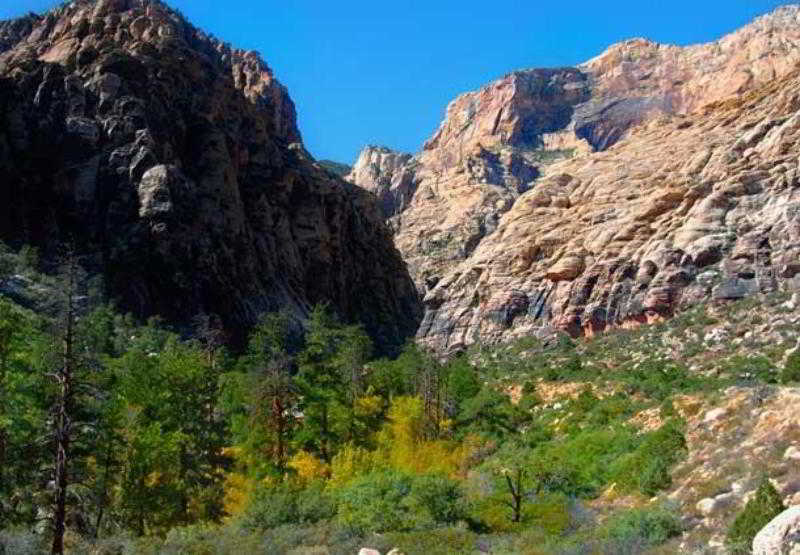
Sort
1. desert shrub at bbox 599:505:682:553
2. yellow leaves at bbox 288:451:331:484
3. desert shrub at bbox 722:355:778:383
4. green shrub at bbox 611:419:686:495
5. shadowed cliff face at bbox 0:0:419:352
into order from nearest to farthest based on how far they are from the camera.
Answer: desert shrub at bbox 599:505:682:553, green shrub at bbox 611:419:686:495, yellow leaves at bbox 288:451:331:484, desert shrub at bbox 722:355:778:383, shadowed cliff face at bbox 0:0:419:352

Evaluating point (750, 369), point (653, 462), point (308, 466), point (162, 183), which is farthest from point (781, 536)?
point (162, 183)

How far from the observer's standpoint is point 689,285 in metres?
61.8

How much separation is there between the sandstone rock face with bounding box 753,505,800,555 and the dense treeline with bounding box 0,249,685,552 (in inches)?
164

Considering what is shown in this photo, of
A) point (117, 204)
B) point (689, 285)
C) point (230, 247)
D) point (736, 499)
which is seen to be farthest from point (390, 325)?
point (736, 499)

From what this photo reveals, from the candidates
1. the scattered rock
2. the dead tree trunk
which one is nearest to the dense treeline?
the dead tree trunk

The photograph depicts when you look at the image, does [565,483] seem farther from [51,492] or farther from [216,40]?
[216,40]

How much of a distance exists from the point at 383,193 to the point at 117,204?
105m

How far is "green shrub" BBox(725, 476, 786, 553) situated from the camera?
51.6 ft

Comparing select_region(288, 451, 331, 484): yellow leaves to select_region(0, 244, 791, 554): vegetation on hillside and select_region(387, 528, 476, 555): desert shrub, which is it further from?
select_region(387, 528, 476, 555): desert shrub

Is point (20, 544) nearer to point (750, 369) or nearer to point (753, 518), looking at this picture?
point (753, 518)

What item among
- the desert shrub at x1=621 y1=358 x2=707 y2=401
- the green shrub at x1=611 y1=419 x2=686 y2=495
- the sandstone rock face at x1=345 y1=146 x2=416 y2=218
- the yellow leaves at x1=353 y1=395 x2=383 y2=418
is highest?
the sandstone rock face at x1=345 y1=146 x2=416 y2=218

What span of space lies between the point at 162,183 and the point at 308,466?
5221 cm

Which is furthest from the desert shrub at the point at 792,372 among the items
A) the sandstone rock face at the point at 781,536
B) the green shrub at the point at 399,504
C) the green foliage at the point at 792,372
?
the sandstone rock face at the point at 781,536

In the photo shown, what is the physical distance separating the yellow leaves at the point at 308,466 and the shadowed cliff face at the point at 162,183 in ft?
146
